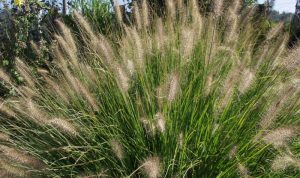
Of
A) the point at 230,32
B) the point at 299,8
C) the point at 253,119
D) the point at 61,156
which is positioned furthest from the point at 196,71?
the point at 299,8

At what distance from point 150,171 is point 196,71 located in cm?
135

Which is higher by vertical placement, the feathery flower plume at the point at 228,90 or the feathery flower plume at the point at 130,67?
the feathery flower plume at the point at 130,67

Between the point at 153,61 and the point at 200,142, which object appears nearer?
the point at 200,142

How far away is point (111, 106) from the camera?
2949 millimetres

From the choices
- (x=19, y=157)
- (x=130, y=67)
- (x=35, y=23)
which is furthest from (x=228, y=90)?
(x=35, y=23)

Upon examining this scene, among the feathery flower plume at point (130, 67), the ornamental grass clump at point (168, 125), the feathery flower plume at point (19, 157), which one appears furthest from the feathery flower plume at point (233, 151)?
Result: the feathery flower plume at point (19, 157)

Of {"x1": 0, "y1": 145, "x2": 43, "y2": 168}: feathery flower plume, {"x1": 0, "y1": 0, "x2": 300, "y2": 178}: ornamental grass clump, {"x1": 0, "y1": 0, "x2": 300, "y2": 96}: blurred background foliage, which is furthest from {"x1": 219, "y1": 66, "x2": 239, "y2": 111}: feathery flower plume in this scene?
{"x1": 0, "y1": 0, "x2": 300, "y2": 96}: blurred background foliage

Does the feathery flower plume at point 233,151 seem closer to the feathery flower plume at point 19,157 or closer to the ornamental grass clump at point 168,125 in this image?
the ornamental grass clump at point 168,125

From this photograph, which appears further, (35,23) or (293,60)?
(35,23)

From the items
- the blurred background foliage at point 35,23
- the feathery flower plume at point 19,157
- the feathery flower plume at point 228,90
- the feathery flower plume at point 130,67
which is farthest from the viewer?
the blurred background foliage at point 35,23

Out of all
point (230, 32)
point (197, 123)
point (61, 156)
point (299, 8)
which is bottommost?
point (299, 8)

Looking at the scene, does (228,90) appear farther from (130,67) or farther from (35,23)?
(35,23)

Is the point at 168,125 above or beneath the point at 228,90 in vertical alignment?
beneath

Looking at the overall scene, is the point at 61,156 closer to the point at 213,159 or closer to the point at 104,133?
the point at 104,133
